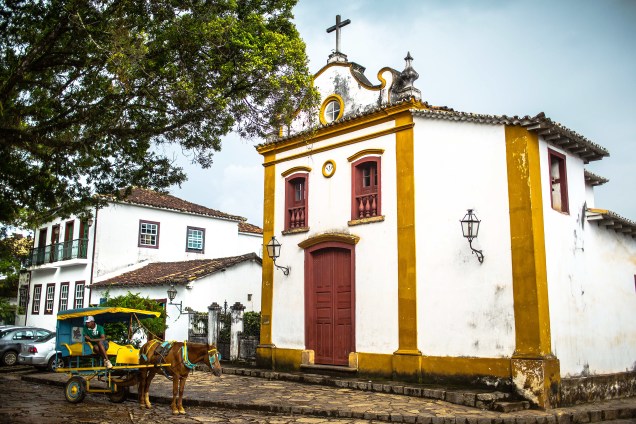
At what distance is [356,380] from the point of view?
13430 millimetres

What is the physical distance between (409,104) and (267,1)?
4.72 meters

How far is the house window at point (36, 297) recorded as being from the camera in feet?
104

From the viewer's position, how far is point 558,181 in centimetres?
1333

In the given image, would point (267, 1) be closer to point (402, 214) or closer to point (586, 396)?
point (402, 214)

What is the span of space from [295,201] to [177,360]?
288 inches

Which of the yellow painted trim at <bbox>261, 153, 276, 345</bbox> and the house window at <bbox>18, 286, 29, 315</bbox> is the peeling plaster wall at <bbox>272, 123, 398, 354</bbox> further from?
the house window at <bbox>18, 286, 29, 315</bbox>

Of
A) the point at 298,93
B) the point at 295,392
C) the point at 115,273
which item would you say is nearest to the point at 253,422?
the point at 295,392

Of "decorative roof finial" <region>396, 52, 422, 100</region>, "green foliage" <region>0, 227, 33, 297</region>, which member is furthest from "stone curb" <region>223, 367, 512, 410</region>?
"green foliage" <region>0, 227, 33, 297</region>

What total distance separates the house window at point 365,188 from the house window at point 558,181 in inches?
157

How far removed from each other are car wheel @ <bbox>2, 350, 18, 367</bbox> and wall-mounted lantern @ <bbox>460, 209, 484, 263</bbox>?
55.0 feet

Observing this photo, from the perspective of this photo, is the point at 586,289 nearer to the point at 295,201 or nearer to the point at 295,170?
the point at 295,201

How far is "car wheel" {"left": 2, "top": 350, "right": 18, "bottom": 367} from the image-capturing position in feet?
67.7

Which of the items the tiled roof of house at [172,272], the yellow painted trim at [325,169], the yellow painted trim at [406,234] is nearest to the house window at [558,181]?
the yellow painted trim at [406,234]

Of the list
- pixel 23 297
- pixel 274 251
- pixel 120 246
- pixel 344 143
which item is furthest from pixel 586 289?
pixel 23 297
